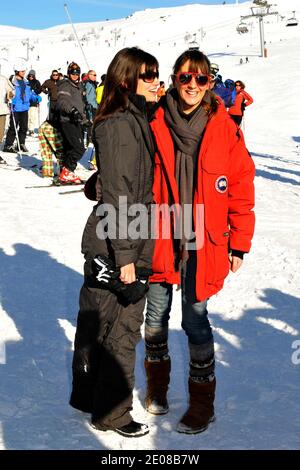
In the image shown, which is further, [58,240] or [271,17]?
[271,17]

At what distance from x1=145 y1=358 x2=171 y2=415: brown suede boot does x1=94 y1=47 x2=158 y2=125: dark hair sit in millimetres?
1326

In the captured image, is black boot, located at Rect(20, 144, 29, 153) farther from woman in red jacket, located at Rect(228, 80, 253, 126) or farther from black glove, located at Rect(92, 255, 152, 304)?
black glove, located at Rect(92, 255, 152, 304)

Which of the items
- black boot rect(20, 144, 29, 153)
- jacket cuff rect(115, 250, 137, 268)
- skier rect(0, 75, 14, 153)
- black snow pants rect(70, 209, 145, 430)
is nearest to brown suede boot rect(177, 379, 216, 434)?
black snow pants rect(70, 209, 145, 430)

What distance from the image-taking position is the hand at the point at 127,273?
8.78 feet

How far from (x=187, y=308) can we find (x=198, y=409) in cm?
53

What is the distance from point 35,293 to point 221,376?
2032 millimetres

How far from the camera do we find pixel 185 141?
8.96 feet

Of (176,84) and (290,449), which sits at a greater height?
(176,84)

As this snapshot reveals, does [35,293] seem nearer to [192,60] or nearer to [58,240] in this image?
[58,240]

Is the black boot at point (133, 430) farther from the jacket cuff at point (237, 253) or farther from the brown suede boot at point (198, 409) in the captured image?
the jacket cuff at point (237, 253)

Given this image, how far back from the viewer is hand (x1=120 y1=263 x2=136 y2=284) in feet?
8.78

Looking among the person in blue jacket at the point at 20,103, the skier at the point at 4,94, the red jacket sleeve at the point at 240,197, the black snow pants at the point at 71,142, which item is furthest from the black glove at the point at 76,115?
the red jacket sleeve at the point at 240,197

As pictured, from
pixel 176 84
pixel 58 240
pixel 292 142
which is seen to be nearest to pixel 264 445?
pixel 176 84

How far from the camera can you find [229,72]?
121 ft
